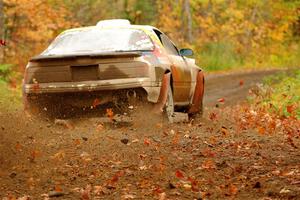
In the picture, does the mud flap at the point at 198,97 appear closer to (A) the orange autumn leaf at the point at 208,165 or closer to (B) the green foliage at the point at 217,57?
(A) the orange autumn leaf at the point at 208,165

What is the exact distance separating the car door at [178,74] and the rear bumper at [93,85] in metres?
1.07

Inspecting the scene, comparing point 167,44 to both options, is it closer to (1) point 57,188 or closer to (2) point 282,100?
(2) point 282,100

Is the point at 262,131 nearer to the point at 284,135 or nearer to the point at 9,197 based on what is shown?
the point at 284,135

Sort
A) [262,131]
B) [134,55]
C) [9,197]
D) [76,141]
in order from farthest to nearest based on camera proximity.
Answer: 1. [262,131]
2. [134,55]
3. [76,141]
4. [9,197]

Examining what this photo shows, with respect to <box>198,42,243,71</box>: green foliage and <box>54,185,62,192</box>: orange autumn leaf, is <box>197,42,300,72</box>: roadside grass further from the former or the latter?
<box>54,185,62,192</box>: orange autumn leaf

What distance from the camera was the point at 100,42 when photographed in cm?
982

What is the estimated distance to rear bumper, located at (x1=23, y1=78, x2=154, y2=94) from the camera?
9102mm

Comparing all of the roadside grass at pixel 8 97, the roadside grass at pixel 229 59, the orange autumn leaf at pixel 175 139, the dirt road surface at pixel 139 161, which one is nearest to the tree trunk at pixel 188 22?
the roadside grass at pixel 229 59

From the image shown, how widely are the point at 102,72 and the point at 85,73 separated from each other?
0.85 feet

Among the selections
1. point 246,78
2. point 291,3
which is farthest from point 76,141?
point 291,3

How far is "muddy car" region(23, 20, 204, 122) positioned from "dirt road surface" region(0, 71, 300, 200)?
0.35 meters

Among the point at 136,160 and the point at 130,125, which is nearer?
the point at 136,160

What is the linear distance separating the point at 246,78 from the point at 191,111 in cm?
1432

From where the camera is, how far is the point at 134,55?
30.1 ft
